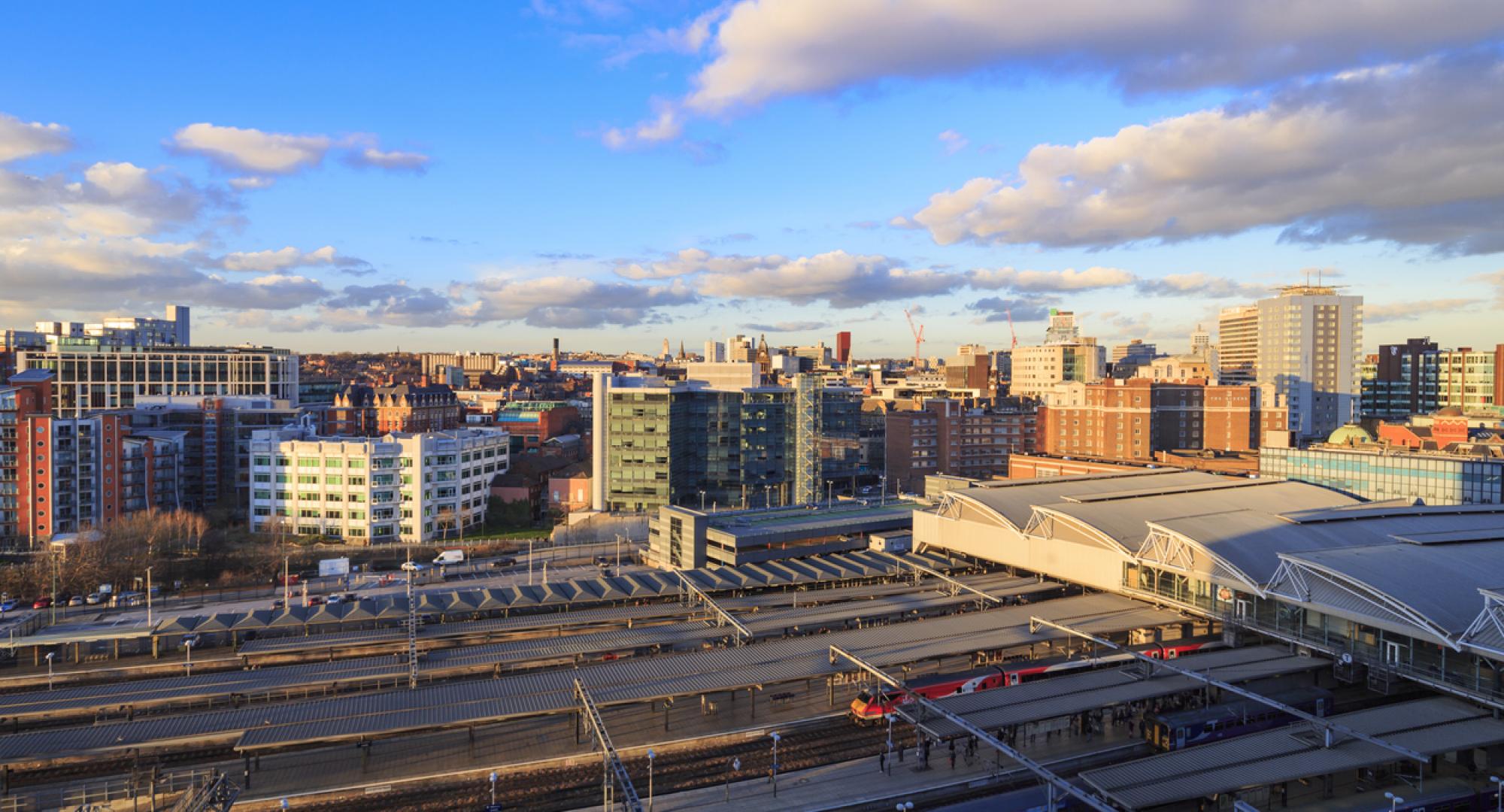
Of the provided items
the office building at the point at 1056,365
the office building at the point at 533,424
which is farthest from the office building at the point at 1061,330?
the office building at the point at 533,424

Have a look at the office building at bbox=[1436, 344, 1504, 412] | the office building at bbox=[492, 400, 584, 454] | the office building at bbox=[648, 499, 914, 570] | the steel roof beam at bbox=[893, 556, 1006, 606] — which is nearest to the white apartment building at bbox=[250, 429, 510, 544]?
the office building at bbox=[648, 499, 914, 570]

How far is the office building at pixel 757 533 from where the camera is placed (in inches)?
1757

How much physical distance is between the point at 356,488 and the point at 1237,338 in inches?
5725

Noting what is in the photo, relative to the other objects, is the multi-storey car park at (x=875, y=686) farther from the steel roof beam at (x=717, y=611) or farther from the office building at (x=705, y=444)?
the office building at (x=705, y=444)

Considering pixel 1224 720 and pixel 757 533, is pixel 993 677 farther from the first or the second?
pixel 757 533

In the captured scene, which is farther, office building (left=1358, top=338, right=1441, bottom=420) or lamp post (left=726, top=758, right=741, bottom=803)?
office building (left=1358, top=338, right=1441, bottom=420)

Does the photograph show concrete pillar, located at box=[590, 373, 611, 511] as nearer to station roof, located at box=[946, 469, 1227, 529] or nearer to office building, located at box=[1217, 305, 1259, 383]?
station roof, located at box=[946, 469, 1227, 529]

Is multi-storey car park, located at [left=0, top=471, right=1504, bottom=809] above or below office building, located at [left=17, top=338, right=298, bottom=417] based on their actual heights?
below

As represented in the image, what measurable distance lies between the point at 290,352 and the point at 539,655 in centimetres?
7737

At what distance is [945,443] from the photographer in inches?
3019

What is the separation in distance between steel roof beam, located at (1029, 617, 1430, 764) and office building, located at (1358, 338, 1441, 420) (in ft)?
346

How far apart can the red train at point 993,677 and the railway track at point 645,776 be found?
29.6 inches

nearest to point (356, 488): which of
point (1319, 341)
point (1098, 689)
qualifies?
point (1098, 689)

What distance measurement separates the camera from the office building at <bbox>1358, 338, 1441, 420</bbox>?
11600cm
